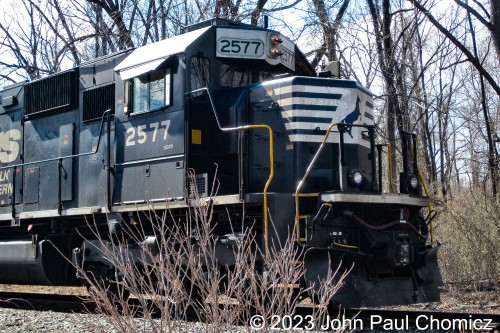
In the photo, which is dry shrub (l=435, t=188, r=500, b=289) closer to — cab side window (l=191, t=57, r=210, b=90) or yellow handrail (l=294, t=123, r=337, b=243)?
yellow handrail (l=294, t=123, r=337, b=243)

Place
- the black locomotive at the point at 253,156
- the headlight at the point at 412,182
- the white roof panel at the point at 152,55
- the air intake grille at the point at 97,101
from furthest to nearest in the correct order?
the air intake grille at the point at 97,101
the headlight at the point at 412,182
the white roof panel at the point at 152,55
the black locomotive at the point at 253,156

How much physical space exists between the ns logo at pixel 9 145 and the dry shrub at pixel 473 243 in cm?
779

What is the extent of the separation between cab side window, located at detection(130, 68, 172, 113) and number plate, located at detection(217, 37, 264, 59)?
0.79 meters

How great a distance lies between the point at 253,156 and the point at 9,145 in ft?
17.7

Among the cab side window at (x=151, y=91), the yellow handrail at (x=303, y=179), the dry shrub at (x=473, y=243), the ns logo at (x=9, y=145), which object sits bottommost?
the dry shrub at (x=473, y=243)

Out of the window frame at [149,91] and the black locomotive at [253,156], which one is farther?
the window frame at [149,91]

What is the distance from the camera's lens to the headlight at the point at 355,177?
7215 millimetres

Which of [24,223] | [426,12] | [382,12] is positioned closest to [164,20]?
[382,12]

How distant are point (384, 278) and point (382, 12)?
362 inches

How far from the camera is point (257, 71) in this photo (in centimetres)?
849

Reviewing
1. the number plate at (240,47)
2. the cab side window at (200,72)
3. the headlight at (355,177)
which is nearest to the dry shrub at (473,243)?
the headlight at (355,177)

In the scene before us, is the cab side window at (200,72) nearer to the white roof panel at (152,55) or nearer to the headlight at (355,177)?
the white roof panel at (152,55)

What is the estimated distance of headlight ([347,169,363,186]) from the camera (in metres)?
7.21

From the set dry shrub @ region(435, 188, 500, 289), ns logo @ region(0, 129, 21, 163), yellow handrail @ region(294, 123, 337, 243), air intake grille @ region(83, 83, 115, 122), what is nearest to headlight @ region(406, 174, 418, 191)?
yellow handrail @ region(294, 123, 337, 243)
